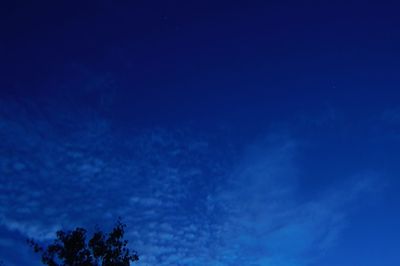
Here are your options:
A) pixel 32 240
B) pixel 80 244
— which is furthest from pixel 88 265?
pixel 32 240

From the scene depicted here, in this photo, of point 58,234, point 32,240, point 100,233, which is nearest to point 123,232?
point 100,233

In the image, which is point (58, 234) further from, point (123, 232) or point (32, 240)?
point (123, 232)

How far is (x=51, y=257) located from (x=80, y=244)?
11.1 ft

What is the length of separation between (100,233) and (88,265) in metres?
3.59

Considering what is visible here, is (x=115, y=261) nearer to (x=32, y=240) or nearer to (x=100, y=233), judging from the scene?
(x=100, y=233)


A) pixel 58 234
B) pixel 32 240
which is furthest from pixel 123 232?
pixel 32 240

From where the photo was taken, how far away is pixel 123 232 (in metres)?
43.2

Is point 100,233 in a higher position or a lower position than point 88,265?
higher

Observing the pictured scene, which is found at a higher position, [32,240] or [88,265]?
[32,240]

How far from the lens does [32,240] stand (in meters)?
41.8

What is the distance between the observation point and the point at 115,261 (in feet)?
139

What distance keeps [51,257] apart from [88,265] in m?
4.27

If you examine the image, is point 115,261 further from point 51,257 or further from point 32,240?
point 32,240

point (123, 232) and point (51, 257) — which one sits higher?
point (123, 232)
